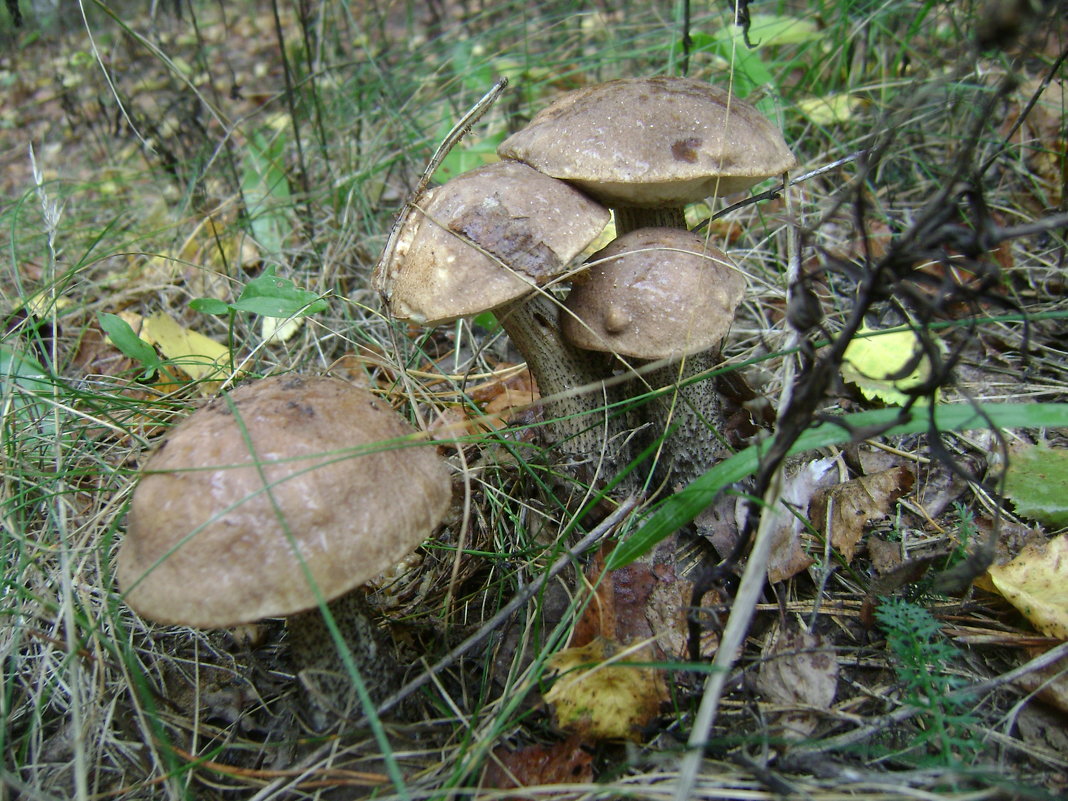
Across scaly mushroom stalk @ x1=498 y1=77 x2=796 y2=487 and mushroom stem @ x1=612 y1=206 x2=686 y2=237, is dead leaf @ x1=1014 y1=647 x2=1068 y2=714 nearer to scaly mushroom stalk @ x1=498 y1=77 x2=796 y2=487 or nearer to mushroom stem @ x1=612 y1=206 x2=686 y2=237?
scaly mushroom stalk @ x1=498 y1=77 x2=796 y2=487

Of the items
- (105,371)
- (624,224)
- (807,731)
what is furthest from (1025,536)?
(105,371)

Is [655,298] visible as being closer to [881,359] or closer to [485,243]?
[485,243]

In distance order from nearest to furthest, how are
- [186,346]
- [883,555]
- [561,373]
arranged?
[883,555] → [561,373] → [186,346]

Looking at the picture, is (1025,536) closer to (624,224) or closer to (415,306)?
(624,224)

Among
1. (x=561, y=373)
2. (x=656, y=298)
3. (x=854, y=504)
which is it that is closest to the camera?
(x=656, y=298)

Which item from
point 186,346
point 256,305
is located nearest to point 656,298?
point 256,305

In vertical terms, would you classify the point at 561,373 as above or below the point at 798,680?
above
